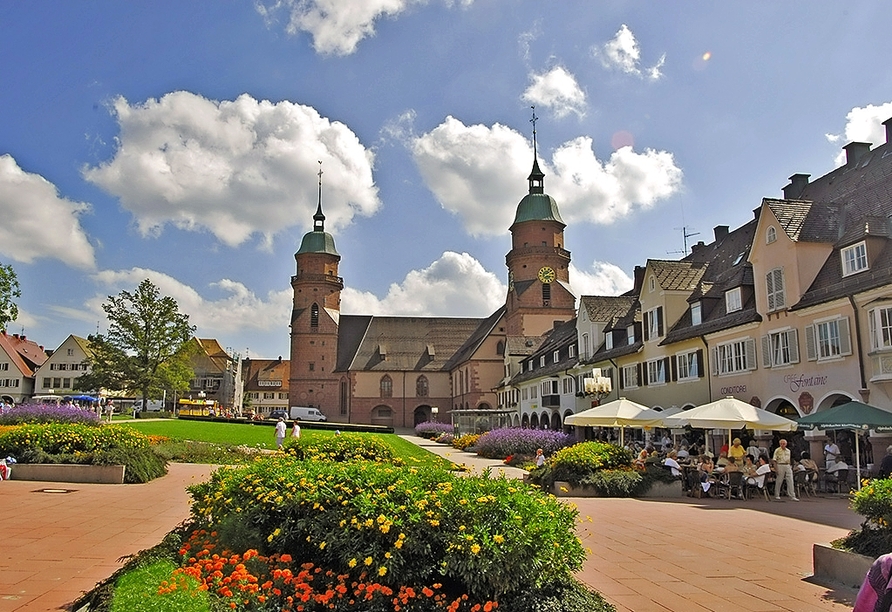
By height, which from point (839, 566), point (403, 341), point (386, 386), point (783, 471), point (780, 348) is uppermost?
point (403, 341)

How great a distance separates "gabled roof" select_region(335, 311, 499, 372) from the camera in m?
91.8

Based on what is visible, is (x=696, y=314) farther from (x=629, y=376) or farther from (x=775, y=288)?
(x=629, y=376)

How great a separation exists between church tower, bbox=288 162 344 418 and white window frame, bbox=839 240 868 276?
7198 centimetres

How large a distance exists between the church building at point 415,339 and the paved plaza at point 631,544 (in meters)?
58.0

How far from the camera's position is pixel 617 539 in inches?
456

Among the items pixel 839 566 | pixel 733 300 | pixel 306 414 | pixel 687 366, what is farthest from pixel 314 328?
pixel 839 566

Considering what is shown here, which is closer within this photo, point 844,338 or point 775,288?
point 844,338

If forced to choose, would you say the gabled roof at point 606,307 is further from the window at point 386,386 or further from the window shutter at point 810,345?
the window at point 386,386

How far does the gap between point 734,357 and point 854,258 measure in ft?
22.0

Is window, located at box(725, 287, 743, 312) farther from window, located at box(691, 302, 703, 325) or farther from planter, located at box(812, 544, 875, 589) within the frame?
planter, located at box(812, 544, 875, 589)

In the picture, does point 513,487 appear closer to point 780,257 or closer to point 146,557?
point 146,557

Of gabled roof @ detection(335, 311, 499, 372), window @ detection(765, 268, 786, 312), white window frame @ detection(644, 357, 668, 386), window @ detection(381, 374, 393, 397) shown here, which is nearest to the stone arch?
window @ detection(381, 374, 393, 397)

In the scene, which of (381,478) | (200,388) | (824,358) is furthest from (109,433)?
(200,388)

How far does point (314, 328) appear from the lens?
89188 millimetres
